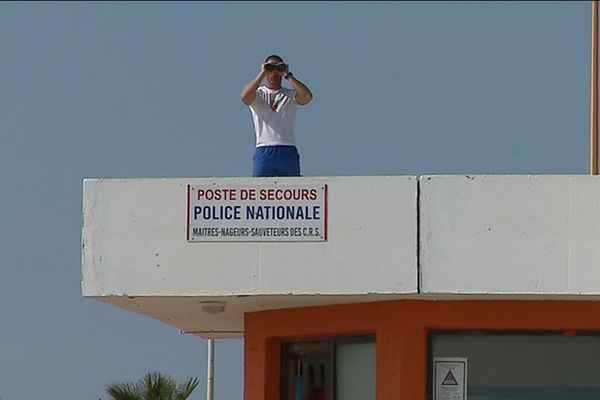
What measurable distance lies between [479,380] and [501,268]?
1227mm

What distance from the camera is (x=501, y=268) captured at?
455 inches

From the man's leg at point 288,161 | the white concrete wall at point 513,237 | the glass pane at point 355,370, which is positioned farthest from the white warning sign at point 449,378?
the man's leg at point 288,161

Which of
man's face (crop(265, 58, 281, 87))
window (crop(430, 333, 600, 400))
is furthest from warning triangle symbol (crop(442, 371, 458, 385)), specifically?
man's face (crop(265, 58, 281, 87))

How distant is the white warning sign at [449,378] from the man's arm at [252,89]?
8.35 ft

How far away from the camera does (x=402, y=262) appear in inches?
459

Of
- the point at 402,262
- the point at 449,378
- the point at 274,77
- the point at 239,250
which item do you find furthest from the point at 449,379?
the point at 274,77

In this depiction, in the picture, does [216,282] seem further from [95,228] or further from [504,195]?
[504,195]

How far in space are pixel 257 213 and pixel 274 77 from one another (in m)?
1.28

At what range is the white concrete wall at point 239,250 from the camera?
1169cm

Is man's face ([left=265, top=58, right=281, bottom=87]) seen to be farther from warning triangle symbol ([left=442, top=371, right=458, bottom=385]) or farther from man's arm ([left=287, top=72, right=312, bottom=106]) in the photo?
warning triangle symbol ([left=442, top=371, right=458, bottom=385])

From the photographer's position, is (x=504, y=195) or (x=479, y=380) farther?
(x=479, y=380)

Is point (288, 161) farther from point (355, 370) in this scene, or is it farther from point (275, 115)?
point (355, 370)

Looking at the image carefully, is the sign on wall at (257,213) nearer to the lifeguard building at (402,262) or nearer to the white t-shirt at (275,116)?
the lifeguard building at (402,262)

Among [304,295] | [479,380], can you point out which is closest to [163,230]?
[304,295]
